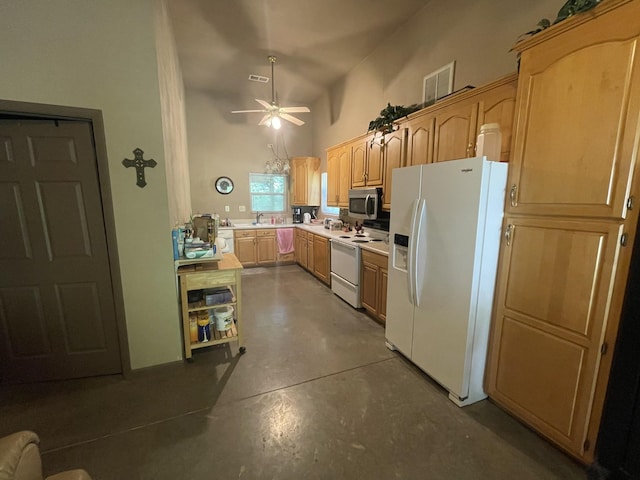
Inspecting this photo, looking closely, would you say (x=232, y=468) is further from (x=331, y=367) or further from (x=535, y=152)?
(x=535, y=152)

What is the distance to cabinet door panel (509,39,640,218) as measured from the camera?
128cm

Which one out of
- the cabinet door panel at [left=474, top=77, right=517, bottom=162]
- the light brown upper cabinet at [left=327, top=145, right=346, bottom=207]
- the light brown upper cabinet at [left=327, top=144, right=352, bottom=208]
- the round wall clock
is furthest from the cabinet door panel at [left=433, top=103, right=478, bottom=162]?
the round wall clock

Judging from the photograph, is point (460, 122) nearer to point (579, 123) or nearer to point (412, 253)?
point (579, 123)

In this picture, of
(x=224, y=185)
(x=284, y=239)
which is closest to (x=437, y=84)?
(x=284, y=239)

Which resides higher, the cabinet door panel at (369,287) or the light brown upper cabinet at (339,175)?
the light brown upper cabinet at (339,175)

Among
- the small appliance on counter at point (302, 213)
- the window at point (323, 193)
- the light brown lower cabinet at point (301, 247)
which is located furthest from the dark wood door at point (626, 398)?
the small appliance on counter at point (302, 213)

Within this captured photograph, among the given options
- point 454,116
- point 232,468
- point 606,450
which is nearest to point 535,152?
point 454,116

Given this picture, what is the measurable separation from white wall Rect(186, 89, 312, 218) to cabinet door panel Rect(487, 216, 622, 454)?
17.4ft

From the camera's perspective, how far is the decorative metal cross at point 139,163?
208 cm

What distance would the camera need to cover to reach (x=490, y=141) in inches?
77.7

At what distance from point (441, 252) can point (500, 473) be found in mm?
1312

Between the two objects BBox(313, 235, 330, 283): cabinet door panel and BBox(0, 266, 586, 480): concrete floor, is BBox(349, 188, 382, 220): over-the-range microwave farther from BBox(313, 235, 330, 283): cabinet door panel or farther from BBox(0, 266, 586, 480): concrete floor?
BBox(0, 266, 586, 480): concrete floor

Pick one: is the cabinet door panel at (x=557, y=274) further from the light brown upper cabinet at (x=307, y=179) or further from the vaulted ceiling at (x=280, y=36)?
the light brown upper cabinet at (x=307, y=179)

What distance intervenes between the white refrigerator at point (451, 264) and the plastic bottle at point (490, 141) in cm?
27
